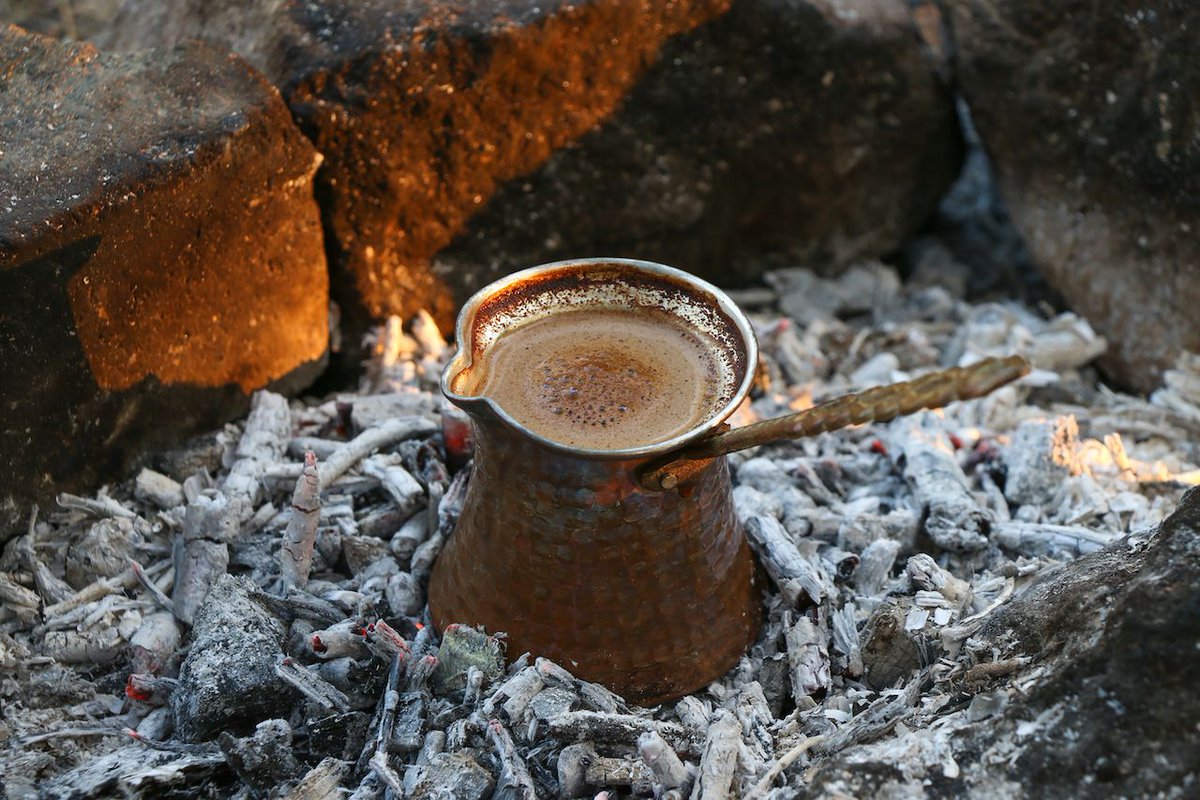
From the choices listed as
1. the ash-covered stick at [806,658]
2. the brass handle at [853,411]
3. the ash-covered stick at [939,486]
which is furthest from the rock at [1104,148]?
the brass handle at [853,411]

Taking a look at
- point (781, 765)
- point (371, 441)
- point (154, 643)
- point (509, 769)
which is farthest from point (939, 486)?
point (154, 643)

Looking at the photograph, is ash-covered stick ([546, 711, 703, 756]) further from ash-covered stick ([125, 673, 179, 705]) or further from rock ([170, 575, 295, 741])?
ash-covered stick ([125, 673, 179, 705])

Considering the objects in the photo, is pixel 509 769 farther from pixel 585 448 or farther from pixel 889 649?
pixel 889 649

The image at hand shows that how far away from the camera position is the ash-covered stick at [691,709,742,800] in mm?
2053

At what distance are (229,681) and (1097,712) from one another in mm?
1566

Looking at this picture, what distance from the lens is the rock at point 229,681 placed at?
2193 mm

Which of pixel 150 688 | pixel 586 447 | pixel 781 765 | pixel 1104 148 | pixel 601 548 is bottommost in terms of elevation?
pixel 150 688

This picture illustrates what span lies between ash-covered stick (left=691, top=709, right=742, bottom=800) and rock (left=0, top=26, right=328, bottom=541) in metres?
1.61

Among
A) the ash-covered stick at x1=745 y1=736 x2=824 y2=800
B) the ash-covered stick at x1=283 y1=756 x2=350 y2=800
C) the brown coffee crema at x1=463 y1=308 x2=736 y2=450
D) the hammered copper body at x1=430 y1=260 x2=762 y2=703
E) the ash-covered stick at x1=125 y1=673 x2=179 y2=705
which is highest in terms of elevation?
the brown coffee crema at x1=463 y1=308 x2=736 y2=450

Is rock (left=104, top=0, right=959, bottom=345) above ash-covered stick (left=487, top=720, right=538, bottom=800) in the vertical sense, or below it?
above

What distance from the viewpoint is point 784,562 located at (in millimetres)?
2539

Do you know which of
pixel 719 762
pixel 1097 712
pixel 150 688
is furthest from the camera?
pixel 150 688

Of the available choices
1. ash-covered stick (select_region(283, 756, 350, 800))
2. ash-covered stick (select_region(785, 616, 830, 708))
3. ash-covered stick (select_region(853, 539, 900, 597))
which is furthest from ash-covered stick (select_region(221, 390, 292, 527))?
ash-covered stick (select_region(853, 539, 900, 597))

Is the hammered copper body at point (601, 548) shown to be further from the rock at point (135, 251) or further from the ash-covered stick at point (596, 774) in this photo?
the rock at point (135, 251)
